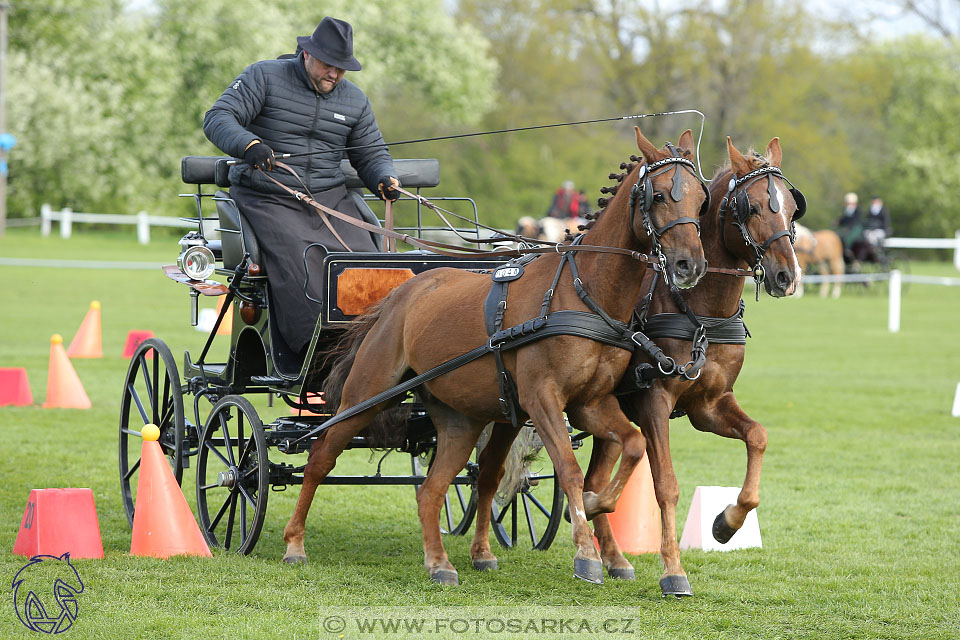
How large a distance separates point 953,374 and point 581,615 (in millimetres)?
11665

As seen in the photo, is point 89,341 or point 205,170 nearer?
point 205,170

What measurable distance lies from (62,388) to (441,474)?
6.72 m

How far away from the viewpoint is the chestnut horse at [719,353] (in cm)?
523

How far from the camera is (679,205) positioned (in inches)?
194

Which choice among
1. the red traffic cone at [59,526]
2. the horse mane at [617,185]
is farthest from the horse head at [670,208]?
the red traffic cone at [59,526]

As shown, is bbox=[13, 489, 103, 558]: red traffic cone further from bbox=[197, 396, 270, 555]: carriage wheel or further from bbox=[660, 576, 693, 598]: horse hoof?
bbox=[660, 576, 693, 598]: horse hoof

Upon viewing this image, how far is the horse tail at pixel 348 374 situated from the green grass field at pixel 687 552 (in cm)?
64

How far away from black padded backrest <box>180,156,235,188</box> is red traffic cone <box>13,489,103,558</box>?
1891 mm

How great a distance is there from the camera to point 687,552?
6504mm

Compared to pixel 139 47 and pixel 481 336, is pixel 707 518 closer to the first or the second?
pixel 481 336

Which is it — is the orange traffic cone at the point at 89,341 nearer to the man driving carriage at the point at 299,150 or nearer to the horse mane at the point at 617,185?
the man driving carriage at the point at 299,150

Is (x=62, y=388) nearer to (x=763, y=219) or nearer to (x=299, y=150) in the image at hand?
(x=299, y=150)

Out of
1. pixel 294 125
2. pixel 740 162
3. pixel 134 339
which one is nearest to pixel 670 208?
pixel 740 162

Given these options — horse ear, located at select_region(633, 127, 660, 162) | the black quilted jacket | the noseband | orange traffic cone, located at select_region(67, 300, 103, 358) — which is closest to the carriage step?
the black quilted jacket
